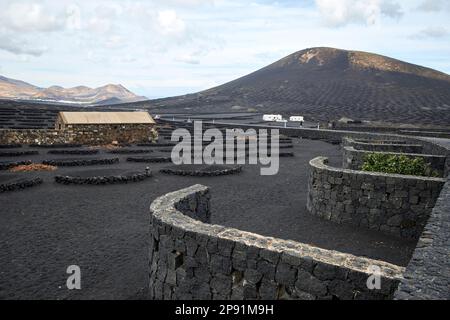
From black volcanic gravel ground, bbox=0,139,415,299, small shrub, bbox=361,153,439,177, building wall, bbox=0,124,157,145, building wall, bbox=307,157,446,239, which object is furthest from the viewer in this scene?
building wall, bbox=0,124,157,145

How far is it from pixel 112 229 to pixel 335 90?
5064 inches

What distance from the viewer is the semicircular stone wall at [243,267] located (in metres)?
5.82

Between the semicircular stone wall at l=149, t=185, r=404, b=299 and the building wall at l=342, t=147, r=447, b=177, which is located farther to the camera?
the building wall at l=342, t=147, r=447, b=177

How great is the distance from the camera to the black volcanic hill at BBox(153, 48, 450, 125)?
335 feet

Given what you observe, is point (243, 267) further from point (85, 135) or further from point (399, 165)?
point (85, 135)

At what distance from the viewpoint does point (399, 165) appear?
16469 mm

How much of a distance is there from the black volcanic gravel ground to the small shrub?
3664 mm

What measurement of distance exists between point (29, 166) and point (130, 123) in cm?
1629

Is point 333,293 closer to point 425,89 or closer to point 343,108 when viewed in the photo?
point 343,108

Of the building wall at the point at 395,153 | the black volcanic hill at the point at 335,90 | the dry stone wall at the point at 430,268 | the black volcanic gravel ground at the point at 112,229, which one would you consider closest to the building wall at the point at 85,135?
Answer: the black volcanic gravel ground at the point at 112,229

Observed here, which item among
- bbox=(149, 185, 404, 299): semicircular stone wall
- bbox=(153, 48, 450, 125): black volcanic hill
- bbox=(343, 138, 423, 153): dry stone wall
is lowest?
bbox=(149, 185, 404, 299): semicircular stone wall

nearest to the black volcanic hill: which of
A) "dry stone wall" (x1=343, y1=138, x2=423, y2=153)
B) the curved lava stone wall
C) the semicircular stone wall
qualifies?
"dry stone wall" (x1=343, y1=138, x2=423, y2=153)

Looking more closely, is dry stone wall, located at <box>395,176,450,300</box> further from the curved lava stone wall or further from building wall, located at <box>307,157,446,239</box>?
the curved lava stone wall
